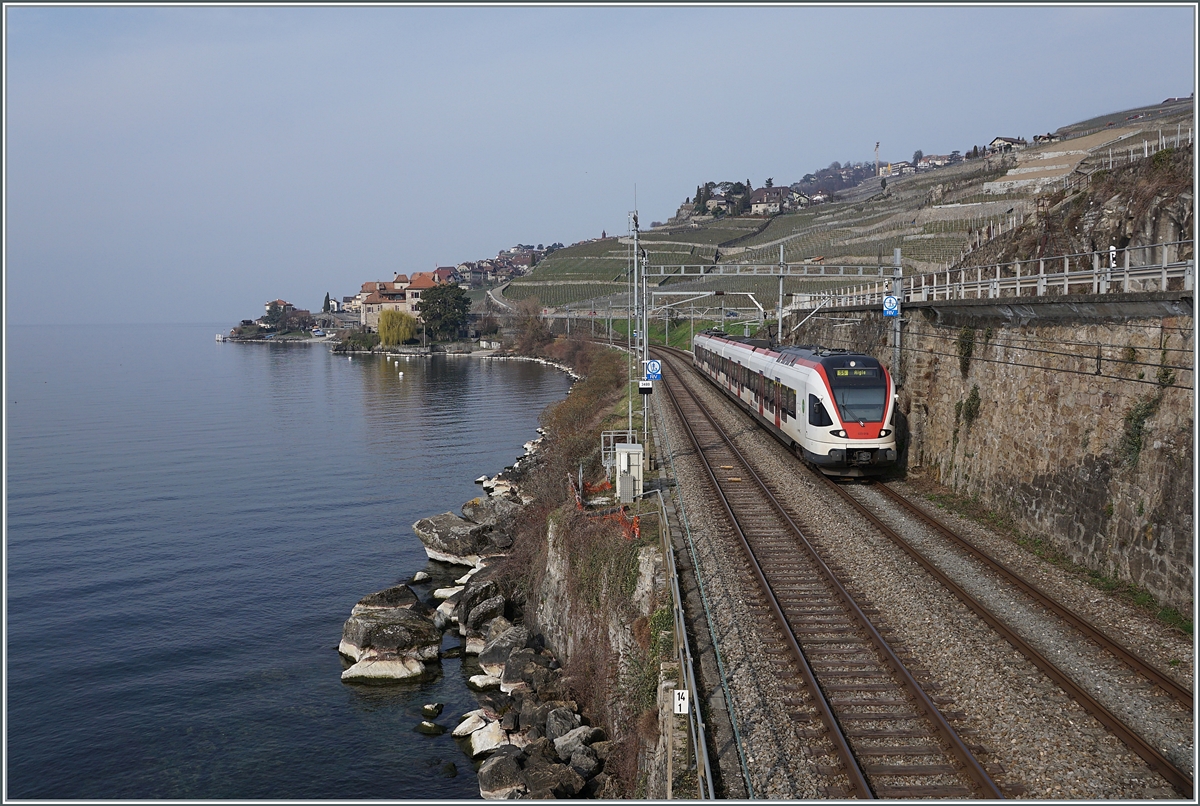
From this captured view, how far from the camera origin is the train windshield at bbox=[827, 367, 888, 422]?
22.2m

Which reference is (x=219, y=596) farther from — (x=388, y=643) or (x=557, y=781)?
(x=557, y=781)

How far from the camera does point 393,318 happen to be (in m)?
158

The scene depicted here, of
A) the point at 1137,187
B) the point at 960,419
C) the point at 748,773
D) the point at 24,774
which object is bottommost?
the point at 24,774

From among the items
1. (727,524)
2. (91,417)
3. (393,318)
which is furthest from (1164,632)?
(393,318)

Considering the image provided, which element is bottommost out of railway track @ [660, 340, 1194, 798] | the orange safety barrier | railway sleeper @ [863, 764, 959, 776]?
railway sleeper @ [863, 764, 959, 776]

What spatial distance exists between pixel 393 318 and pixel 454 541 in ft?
429

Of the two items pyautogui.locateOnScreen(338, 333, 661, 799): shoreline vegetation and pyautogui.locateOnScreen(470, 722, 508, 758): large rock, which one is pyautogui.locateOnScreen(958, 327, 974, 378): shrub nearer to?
pyautogui.locateOnScreen(338, 333, 661, 799): shoreline vegetation

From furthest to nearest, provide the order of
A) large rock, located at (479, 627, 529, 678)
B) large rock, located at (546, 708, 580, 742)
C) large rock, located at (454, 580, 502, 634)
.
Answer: large rock, located at (454, 580, 502, 634) < large rock, located at (479, 627, 529, 678) < large rock, located at (546, 708, 580, 742)

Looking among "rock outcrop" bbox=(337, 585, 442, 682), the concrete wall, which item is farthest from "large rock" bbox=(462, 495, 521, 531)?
the concrete wall

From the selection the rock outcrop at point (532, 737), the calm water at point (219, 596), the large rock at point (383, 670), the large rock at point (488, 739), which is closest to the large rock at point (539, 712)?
the rock outcrop at point (532, 737)

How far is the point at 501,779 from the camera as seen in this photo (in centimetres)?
1666

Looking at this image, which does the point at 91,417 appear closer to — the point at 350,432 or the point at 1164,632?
the point at 350,432

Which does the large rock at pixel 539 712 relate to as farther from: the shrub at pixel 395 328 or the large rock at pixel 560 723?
the shrub at pixel 395 328

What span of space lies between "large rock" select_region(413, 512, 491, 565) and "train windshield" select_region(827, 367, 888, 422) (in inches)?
600
